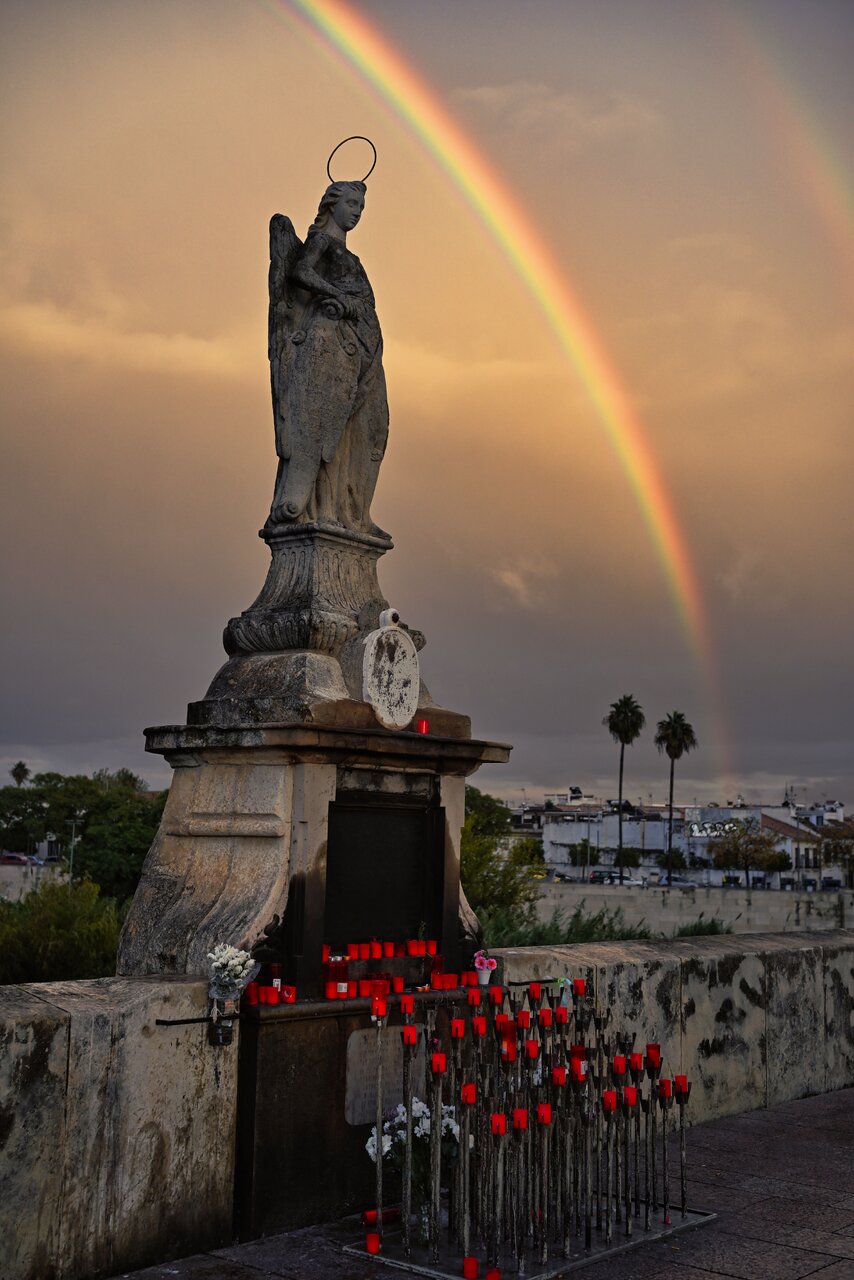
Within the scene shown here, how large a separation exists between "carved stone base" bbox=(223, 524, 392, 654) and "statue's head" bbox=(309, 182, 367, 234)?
6.32 ft

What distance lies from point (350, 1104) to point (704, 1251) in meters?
1.80

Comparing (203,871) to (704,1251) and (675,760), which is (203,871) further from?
(675,760)

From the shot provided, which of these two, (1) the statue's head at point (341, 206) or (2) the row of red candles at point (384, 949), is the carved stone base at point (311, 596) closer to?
(2) the row of red candles at point (384, 949)

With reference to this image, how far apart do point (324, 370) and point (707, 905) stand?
58.0 metres

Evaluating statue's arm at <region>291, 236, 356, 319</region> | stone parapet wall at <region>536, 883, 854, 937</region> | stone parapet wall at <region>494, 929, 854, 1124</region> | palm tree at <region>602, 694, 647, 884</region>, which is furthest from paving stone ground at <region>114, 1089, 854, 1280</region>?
palm tree at <region>602, 694, 647, 884</region>

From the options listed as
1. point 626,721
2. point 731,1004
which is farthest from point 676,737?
point 731,1004

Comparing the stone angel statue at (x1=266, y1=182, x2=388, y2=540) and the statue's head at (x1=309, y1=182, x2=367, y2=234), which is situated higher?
the statue's head at (x1=309, y1=182, x2=367, y2=234)

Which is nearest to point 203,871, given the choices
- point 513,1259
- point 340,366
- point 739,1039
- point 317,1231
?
point 317,1231

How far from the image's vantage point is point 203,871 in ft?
23.3

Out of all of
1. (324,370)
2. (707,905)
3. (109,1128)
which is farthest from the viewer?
(707,905)

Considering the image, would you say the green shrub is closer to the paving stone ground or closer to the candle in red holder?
the paving stone ground

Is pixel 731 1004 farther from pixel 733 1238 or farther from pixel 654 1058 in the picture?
pixel 654 1058

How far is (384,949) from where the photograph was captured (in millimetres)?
7184

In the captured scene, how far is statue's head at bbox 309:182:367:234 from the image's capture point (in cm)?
807
